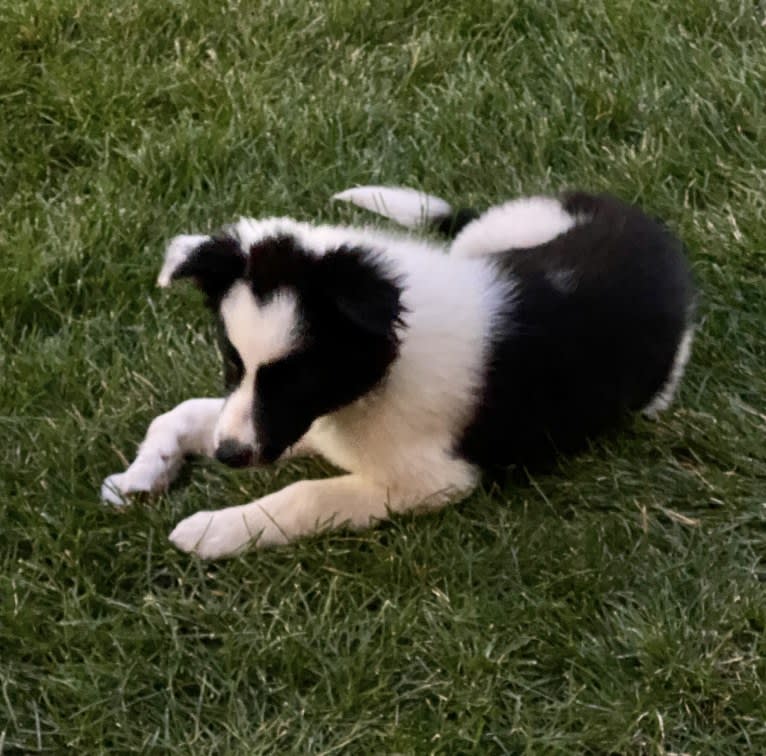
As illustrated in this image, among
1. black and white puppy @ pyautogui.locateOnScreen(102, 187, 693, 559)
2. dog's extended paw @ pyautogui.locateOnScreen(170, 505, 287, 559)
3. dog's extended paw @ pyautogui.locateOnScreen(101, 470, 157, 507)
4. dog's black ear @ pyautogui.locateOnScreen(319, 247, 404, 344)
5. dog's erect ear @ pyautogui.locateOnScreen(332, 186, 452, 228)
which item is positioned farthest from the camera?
dog's erect ear @ pyautogui.locateOnScreen(332, 186, 452, 228)

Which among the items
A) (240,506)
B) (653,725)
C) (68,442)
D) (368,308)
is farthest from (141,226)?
(653,725)

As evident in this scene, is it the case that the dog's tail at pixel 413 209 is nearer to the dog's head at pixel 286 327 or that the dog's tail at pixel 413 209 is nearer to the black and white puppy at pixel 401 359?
the black and white puppy at pixel 401 359

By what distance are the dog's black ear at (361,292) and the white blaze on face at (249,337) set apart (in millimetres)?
101

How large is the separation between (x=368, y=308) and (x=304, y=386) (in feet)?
0.85

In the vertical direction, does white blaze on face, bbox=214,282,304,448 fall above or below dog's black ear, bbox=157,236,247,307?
below

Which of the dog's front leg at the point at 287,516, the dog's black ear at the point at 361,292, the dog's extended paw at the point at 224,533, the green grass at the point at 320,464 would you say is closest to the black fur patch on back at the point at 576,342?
the green grass at the point at 320,464

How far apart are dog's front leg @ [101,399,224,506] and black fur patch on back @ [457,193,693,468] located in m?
0.67

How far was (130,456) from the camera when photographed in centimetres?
285

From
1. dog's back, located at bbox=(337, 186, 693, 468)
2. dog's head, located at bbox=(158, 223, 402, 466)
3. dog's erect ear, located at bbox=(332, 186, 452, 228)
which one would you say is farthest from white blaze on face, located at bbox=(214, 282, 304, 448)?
dog's erect ear, located at bbox=(332, 186, 452, 228)

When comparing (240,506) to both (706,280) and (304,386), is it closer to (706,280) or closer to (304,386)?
(304,386)

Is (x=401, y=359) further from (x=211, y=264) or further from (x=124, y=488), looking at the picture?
(x=124, y=488)

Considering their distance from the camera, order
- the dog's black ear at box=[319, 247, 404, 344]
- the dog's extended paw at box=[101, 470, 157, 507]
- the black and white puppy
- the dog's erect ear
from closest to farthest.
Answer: the dog's black ear at box=[319, 247, 404, 344] < the black and white puppy < the dog's extended paw at box=[101, 470, 157, 507] < the dog's erect ear

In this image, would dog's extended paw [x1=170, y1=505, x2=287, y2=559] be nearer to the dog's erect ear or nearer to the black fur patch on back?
the black fur patch on back

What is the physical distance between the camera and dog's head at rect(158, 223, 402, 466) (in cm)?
231
